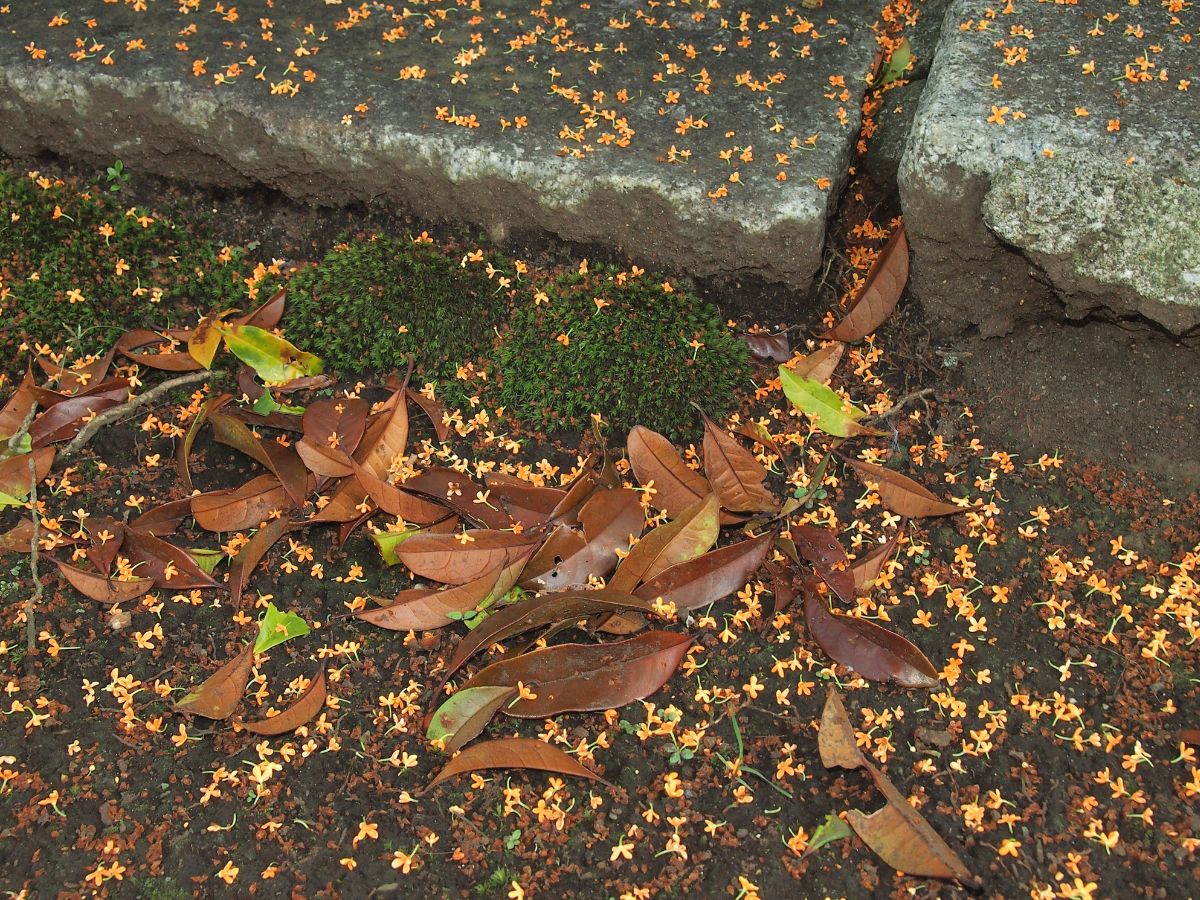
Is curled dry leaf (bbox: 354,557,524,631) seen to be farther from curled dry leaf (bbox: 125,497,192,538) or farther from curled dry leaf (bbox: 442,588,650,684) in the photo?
curled dry leaf (bbox: 125,497,192,538)

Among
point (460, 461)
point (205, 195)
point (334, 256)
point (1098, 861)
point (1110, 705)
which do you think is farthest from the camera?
point (205, 195)

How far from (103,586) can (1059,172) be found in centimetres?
321

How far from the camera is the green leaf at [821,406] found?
134 inches

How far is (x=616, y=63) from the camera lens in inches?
154

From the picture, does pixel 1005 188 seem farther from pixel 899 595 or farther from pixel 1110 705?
pixel 1110 705

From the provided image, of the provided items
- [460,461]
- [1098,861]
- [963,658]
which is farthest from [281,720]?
[1098,861]

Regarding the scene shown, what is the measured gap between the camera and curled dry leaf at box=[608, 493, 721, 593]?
307cm

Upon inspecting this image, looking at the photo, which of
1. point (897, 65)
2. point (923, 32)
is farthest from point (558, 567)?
point (923, 32)

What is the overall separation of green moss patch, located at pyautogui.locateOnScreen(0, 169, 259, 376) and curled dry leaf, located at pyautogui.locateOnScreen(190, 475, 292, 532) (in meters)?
0.85

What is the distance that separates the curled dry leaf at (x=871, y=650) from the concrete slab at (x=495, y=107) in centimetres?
125

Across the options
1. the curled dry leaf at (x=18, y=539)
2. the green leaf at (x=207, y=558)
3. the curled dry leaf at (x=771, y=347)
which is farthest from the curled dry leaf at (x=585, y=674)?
the curled dry leaf at (x=18, y=539)

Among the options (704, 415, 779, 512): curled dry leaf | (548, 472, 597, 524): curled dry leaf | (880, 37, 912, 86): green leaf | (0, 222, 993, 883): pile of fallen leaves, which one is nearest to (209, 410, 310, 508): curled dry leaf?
(0, 222, 993, 883): pile of fallen leaves

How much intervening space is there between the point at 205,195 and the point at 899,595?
3.00 metres

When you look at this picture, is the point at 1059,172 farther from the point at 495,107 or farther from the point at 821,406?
the point at 495,107
